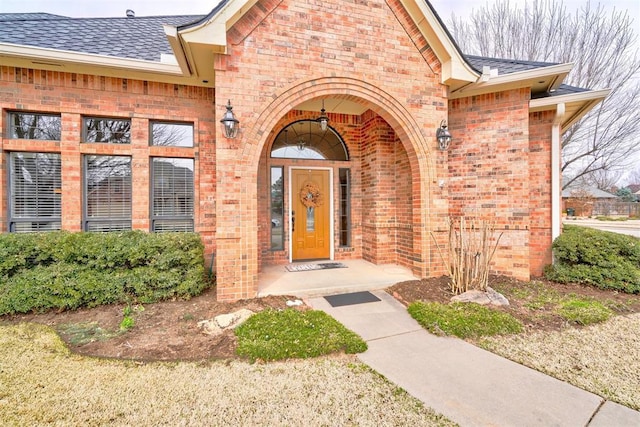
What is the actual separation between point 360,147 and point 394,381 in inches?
223

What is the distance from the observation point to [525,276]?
17.6 ft

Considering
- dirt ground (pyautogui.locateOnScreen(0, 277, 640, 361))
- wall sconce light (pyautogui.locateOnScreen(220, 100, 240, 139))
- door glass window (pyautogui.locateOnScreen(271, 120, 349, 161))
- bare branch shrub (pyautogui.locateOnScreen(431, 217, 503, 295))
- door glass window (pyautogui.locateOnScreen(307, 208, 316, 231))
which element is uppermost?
door glass window (pyautogui.locateOnScreen(271, 120, 349, 161))

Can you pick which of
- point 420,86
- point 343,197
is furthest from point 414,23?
point 343,197

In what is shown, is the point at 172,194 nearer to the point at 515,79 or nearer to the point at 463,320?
the point at 463,320

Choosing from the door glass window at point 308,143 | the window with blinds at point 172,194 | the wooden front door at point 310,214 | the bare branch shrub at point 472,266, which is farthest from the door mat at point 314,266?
the door glass window at point 308,143

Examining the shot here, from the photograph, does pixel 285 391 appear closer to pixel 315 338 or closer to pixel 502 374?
pixel 315 338

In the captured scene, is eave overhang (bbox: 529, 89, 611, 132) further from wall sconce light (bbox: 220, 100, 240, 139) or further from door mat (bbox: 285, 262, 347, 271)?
wall sconce light (bbox: 220, 100, 240, 139)

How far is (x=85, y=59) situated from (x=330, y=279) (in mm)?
5522

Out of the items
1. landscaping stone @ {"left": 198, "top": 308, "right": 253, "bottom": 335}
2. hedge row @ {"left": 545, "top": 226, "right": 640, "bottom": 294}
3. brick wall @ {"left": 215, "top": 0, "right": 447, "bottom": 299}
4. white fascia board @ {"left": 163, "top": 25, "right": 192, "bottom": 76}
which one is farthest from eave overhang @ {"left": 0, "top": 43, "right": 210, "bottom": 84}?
hedge row @ {"left": 545, "top": 226, "right": 640, "bottom": 294}

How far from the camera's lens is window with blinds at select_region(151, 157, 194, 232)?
5191 millimetres

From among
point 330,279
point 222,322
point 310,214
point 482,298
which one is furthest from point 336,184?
point 222,322

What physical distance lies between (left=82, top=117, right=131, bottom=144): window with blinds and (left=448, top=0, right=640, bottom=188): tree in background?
1456cm

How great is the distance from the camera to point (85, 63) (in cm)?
430

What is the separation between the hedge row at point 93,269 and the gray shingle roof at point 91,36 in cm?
313
